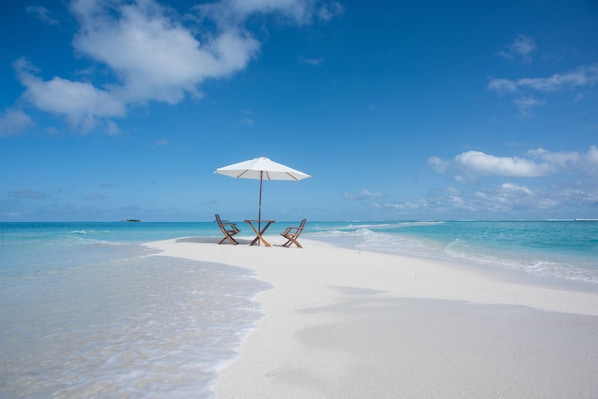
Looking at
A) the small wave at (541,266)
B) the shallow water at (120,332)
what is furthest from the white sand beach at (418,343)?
the small wave at (541,266)

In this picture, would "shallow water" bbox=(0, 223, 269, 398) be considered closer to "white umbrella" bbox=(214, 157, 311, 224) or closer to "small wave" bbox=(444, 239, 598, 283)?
"white umbrella" bbox=(214, 157, 311, 224)

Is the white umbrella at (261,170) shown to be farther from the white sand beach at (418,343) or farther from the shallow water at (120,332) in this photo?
the white sand beach at (418,343)

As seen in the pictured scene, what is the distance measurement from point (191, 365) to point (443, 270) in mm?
6856

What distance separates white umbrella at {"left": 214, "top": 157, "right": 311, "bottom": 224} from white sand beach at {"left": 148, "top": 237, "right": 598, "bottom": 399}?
6.77 m

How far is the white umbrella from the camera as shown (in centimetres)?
1212

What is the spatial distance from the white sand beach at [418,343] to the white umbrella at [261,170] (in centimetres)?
677

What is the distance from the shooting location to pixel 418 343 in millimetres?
3076

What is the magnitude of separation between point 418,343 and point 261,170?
932 centimetres

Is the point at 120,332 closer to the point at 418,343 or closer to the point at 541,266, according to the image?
the point at 418,343

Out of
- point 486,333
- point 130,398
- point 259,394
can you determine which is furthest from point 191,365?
point 486,333

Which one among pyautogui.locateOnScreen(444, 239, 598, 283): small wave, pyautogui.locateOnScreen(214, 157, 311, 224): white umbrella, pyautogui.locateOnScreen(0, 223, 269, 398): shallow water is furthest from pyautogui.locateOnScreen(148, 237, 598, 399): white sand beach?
pyautogui.locateOnScreen(214, 157, 311, 224): white umbrella

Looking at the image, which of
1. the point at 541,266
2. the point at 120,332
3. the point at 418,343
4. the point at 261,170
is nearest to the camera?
the point at 418,343

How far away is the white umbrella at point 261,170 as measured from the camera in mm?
12125

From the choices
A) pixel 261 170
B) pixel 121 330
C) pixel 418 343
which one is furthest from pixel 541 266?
pixel 121 330
